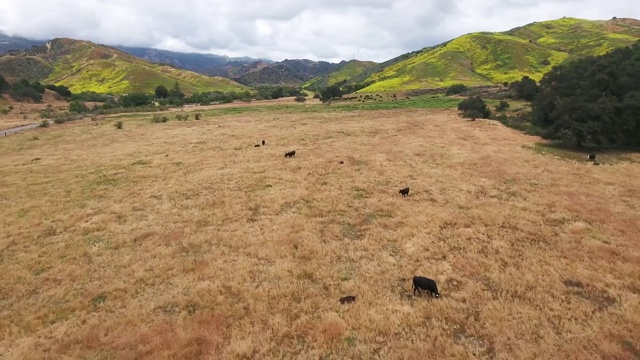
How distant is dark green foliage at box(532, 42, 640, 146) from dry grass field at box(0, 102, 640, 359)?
4713 mm

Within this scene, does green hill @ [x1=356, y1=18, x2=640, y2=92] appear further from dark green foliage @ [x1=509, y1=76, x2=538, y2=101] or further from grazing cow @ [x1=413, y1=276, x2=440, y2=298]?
grazing cow @ [x1=413, y1=276, x2=440, y2=298]

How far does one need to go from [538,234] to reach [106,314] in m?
19.8

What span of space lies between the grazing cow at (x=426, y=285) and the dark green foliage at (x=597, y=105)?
32.6m

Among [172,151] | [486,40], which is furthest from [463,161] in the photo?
[486,40]

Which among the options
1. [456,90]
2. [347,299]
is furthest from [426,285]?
[456,90]

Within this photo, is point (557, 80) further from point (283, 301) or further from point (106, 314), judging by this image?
point (106, 314)

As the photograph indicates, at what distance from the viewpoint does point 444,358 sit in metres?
11.1

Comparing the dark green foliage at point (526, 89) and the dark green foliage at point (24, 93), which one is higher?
the dark green foliage at point (526, 89)

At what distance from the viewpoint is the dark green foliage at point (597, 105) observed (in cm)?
3759

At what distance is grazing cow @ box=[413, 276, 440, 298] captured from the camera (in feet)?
47.0

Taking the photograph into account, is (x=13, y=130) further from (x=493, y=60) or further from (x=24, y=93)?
(x=493, y=60)

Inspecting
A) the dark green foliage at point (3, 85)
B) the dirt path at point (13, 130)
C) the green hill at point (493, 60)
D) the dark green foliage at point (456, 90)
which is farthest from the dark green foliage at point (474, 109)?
the dark green foliage at point (3, 85)

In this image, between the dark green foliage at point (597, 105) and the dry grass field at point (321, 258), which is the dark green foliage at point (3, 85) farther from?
the dark green foliage at point (597, 105)

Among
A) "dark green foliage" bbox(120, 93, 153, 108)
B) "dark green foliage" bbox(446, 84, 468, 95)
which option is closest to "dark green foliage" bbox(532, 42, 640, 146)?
"dark green foliage" bbox(446, 84, 468, 95)
